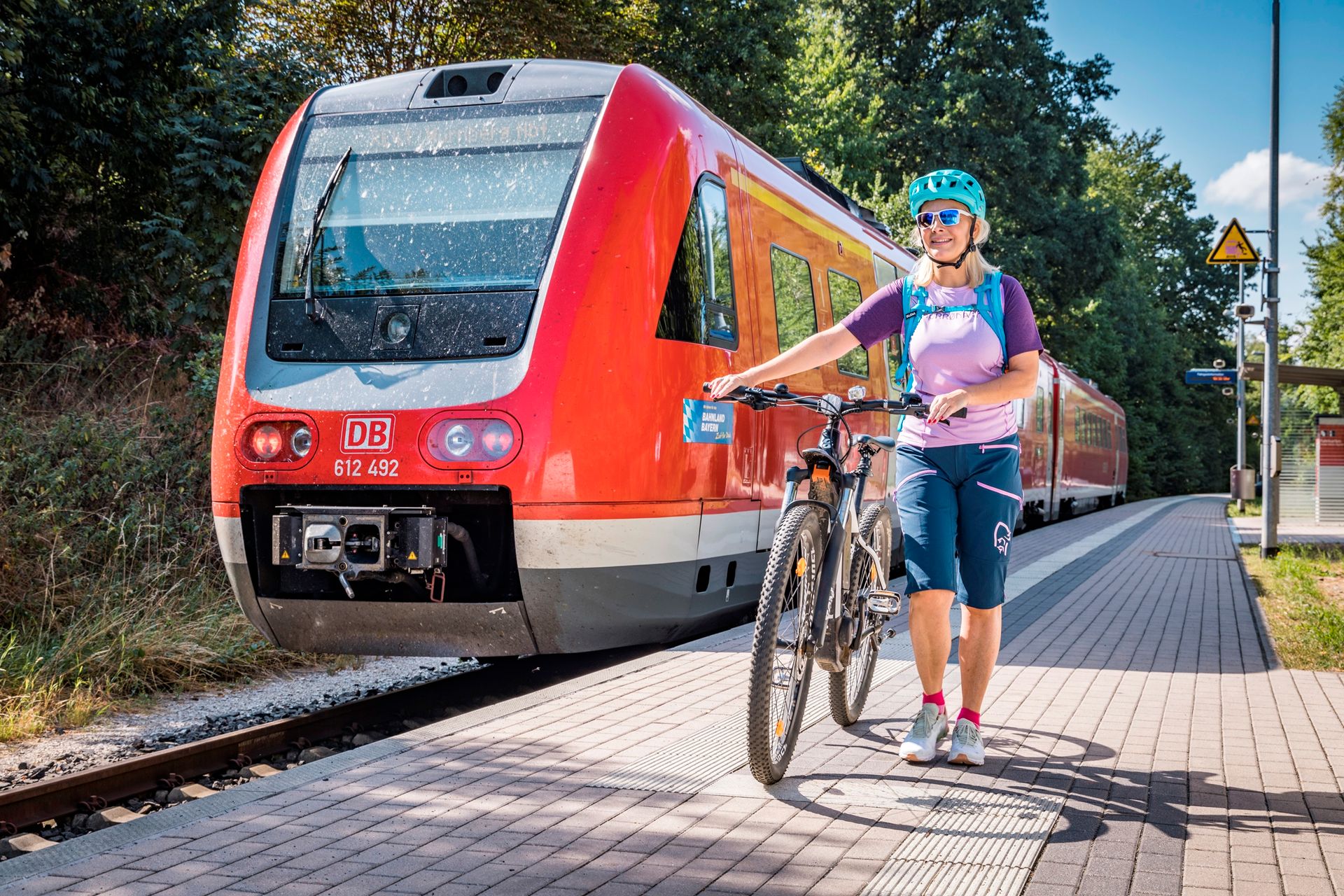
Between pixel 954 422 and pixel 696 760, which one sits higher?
pixel 954 422

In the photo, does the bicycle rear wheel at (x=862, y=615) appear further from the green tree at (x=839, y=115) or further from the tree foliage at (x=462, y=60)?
the green tree at (x=839, y=115)

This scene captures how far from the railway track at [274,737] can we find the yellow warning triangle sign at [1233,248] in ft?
35.0

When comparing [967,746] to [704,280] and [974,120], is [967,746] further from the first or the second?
[974,120]

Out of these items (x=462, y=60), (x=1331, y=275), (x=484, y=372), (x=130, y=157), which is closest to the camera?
(x=484, y=372)

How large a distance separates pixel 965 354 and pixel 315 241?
3.34 m

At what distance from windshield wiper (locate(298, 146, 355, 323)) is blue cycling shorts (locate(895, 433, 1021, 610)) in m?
2.99

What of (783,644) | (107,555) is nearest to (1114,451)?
(107,555)

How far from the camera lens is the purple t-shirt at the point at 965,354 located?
15.2 feet

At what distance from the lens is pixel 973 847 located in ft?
12.3

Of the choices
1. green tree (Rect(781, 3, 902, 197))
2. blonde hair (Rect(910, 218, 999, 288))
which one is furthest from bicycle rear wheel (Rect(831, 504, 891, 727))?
green tree (Rect(781, 3, 902, 197))

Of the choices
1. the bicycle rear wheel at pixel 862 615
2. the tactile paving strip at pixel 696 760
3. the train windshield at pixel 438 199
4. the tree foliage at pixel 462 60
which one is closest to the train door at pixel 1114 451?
the tree foliage at pixel 462 60

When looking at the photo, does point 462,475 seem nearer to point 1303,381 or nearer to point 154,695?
point 154,695

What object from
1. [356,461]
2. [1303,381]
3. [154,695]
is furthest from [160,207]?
[1303,381]

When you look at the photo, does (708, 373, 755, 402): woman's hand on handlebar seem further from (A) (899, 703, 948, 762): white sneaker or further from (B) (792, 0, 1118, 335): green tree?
(B) (792, 0, 1118, 335): green tree
